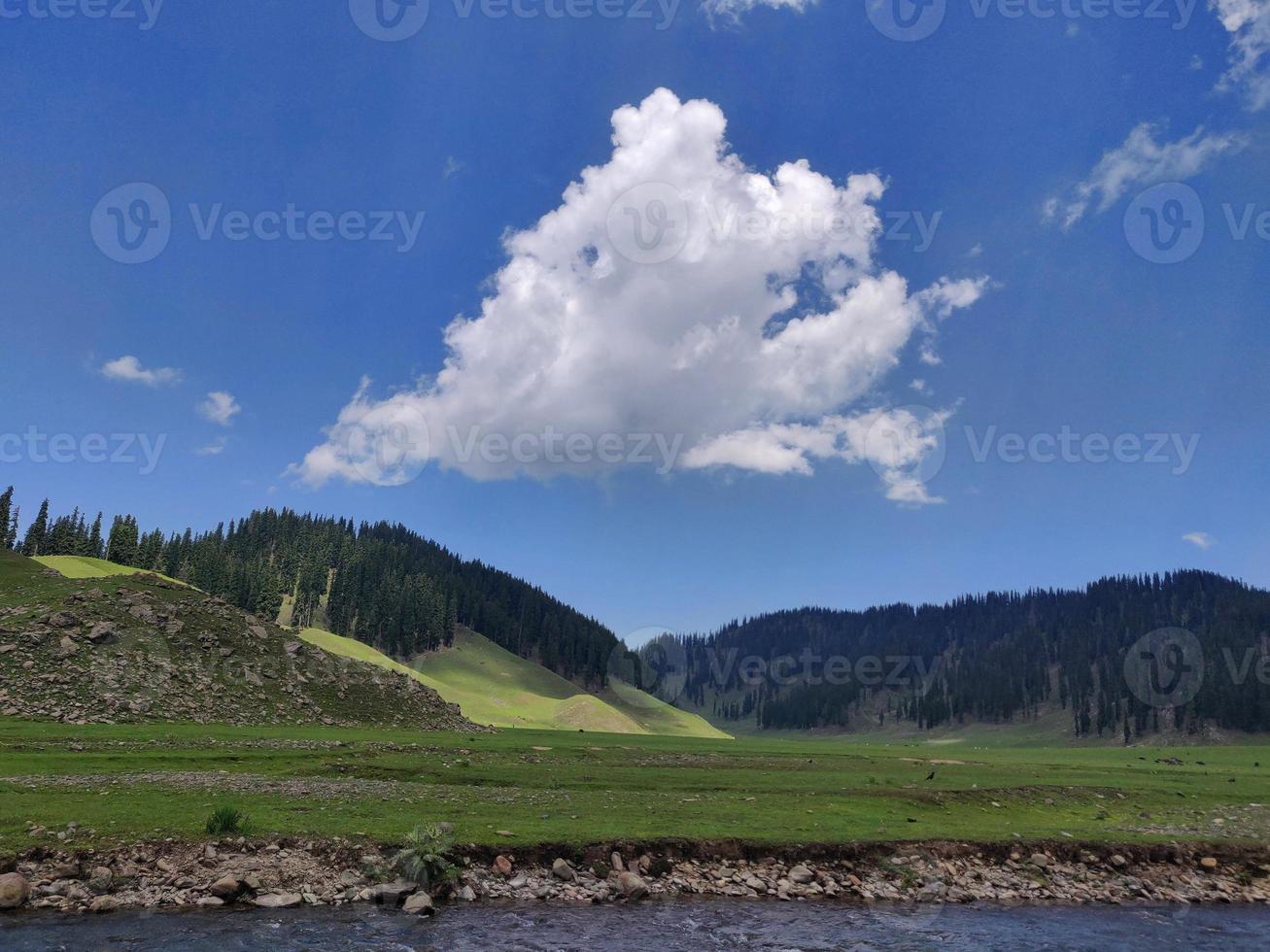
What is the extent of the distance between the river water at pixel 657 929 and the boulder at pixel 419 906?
0.44 meters

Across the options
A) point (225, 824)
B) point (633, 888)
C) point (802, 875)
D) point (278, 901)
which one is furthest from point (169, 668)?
point (802, 875)

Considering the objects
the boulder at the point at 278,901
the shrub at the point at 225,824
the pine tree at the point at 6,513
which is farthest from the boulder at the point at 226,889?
the pine tree at the point at 6,513

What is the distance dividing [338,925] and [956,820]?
2918cm

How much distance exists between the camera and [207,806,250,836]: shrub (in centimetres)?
2408

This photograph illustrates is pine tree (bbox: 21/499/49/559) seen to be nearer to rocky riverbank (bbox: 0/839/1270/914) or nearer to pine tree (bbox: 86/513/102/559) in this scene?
pine tree (bbox: 86/513/102/559)

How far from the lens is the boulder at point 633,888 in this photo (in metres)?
23.8

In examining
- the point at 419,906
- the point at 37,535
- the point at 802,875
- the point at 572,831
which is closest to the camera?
the point at 419,906

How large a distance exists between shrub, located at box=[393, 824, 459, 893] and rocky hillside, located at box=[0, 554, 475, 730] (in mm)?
49260

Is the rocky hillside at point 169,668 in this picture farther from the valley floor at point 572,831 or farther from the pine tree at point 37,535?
the pine tree at point 37,535

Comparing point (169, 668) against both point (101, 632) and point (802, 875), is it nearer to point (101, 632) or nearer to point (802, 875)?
point (101, 632)

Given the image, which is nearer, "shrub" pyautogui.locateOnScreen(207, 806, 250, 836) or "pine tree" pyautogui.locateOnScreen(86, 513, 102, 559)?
"shrub" pyautogui.locateOnScreen(207, 806, 250, 836)

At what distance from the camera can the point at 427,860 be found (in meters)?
23.3

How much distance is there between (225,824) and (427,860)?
733cm

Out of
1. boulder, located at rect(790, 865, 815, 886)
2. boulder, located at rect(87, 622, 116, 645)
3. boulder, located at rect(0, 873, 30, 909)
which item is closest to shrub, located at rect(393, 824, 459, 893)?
boulder, located at rect(0, 873, 30, 909)
